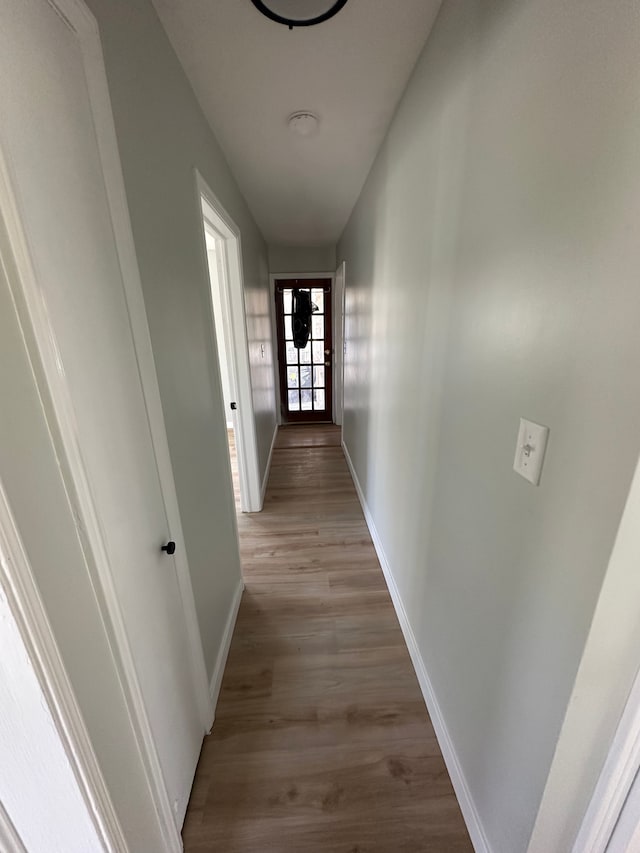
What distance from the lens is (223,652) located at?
1517 mm

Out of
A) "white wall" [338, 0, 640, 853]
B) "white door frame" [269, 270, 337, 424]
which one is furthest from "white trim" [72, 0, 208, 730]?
"white door frame" [269, 270, 337, 424]

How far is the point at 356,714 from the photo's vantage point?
4.33ft

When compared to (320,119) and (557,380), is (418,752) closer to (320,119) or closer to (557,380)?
(557,380)

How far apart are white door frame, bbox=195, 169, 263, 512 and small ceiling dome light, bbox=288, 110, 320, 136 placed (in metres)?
0.48

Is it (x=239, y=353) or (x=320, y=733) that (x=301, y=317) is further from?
(x=320, y=733)

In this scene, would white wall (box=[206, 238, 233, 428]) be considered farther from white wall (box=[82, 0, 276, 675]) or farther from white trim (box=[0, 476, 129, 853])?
white trim (box=[0, 476, 129, 853])

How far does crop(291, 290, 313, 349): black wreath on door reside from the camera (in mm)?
4477

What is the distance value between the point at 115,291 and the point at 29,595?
61 centimetres

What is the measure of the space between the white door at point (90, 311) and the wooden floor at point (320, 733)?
256 mm

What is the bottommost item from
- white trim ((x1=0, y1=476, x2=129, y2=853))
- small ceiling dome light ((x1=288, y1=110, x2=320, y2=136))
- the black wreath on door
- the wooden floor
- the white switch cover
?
the wooden floor

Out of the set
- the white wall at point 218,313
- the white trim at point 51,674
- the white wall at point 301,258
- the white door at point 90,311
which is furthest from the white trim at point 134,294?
the white wall at point 301,258

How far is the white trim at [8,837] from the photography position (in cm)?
59

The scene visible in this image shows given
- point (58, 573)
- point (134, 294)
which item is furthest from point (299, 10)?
point (58, 573)

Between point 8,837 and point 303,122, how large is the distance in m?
2.34
